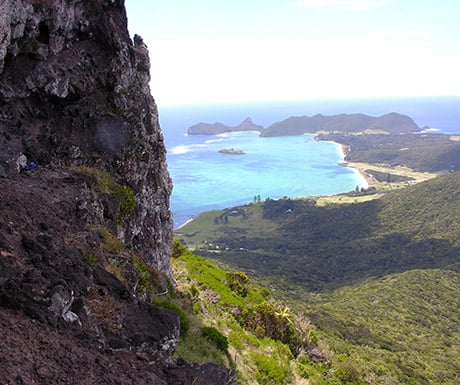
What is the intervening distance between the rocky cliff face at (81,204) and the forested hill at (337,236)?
222 ft

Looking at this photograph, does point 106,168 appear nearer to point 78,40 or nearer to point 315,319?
point 78,40

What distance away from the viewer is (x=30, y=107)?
11.5 m

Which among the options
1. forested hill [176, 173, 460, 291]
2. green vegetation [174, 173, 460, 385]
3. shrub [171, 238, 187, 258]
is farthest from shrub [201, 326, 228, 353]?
forested hill [176, 173, 460, 291]

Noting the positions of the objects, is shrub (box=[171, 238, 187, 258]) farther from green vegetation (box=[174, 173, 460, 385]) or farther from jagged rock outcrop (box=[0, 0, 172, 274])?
jagged rock outcrop (box=[0, 0, 172, 274])

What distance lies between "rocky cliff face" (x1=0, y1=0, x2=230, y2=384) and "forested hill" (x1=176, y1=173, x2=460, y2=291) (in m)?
67.7

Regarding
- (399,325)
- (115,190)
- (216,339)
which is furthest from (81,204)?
(399,325)

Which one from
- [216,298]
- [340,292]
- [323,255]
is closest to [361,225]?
[323,255]

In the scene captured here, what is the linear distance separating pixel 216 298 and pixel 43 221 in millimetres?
13655

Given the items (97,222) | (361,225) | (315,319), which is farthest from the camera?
(361,225)

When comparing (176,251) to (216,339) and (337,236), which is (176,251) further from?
(337,236)

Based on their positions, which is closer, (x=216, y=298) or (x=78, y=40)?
(x=78, y=40)

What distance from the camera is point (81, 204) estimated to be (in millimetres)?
9766

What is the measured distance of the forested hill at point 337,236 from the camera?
9344cm

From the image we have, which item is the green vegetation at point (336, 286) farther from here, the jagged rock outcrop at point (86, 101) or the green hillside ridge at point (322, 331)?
the jagged rock outcrop at point (86, 101)
